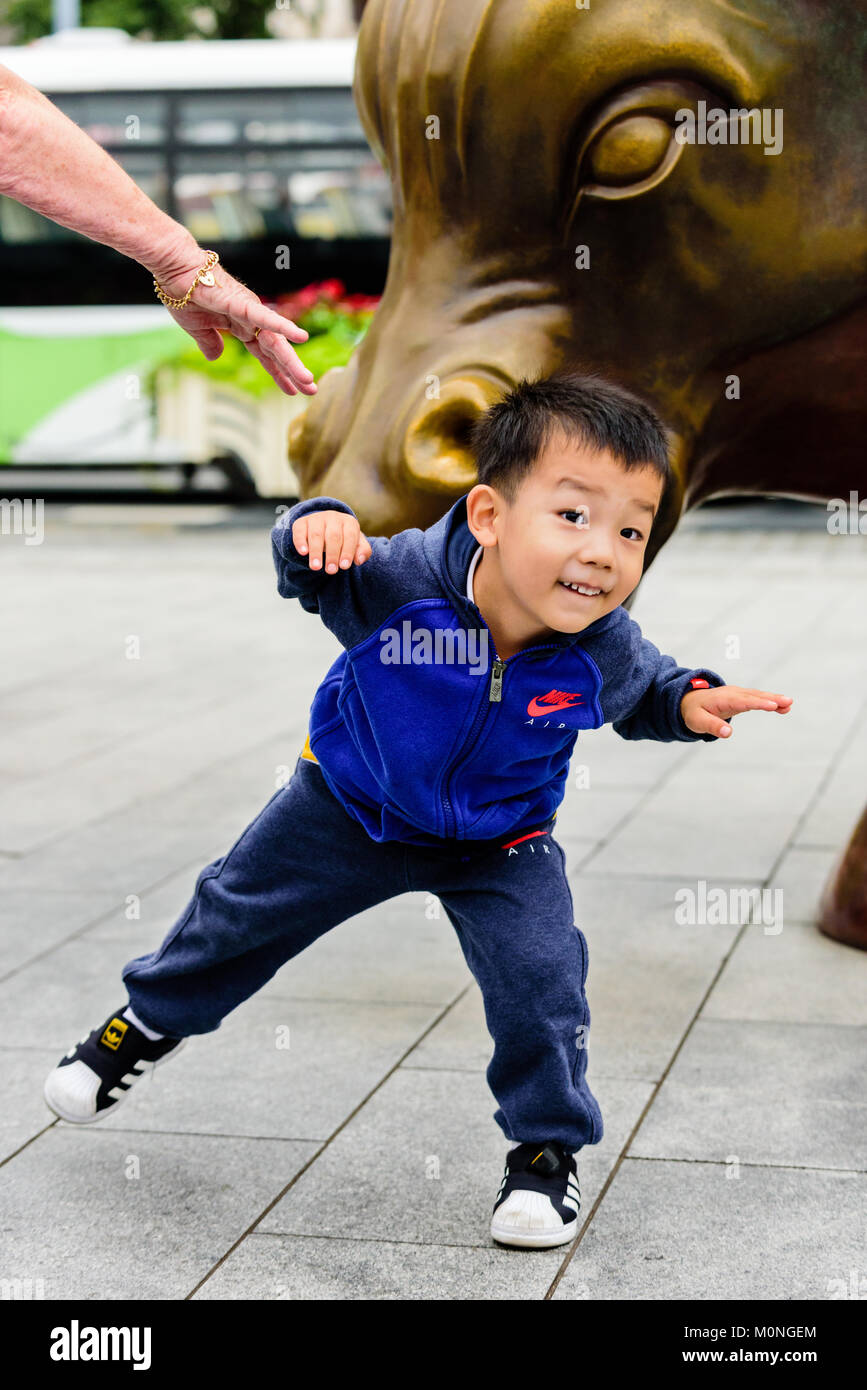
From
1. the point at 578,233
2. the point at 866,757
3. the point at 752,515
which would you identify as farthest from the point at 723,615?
the point at 578,233

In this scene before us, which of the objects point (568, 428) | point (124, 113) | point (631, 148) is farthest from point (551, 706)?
point (124, 113)

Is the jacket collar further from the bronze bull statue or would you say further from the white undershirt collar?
the bronze bull statue

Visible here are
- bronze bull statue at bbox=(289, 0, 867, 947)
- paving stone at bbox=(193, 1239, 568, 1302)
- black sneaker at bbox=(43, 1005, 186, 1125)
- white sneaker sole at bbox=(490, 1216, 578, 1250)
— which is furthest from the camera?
bronze bull statue at bbox=(289, 0, 867, 947)

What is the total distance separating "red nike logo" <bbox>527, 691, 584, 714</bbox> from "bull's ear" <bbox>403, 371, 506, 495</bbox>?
538 mm

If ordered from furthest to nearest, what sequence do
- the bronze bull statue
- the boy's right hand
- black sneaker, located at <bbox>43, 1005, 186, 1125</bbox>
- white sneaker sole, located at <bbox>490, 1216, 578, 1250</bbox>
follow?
the bronze bull statue, black sneaker, located at <bbox>43, 1005, 186, 1125</bbox>, white sneaker sole, located at <bbox>490, 1216, 578, 1250</bbox>, the boy's right hand

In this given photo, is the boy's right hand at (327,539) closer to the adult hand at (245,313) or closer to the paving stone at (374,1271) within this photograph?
the adult hand at (245,313)

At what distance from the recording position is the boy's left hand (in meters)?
2.38

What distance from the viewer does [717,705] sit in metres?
2.45

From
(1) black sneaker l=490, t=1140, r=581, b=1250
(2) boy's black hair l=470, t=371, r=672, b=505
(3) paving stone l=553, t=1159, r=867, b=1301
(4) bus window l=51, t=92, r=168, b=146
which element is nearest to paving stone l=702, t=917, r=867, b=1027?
(3) paving stone l=553, t=1159, r=867, b=1301

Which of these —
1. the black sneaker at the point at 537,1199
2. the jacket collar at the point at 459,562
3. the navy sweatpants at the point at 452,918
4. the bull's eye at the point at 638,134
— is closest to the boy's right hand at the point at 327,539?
the jacket collar at the point at 459,562

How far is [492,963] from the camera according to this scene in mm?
2555

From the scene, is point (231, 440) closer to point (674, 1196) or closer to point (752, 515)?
point (752, 515)

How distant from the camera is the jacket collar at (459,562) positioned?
2424 millimetres

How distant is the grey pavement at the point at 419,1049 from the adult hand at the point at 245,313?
1308 millimetres
